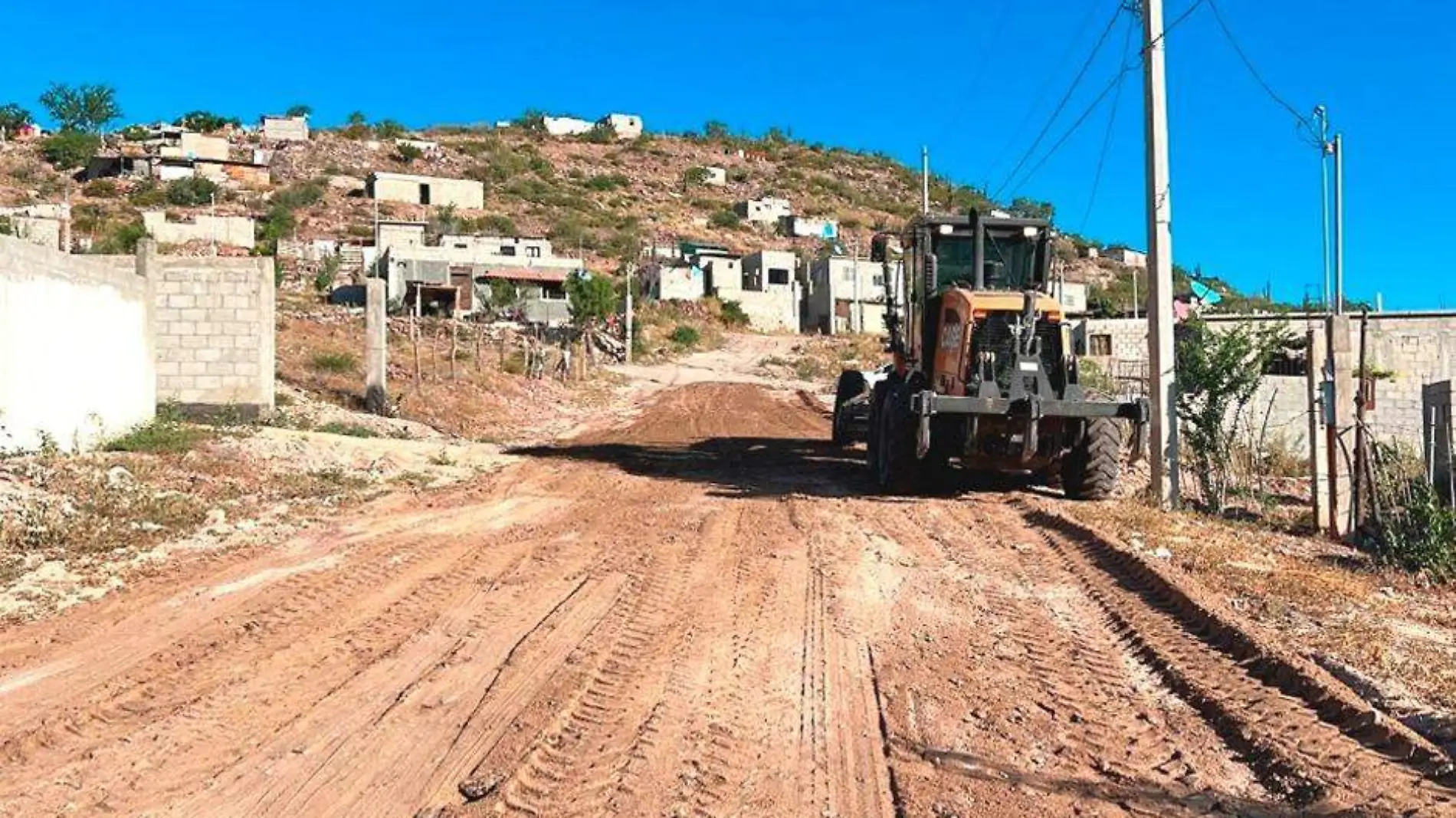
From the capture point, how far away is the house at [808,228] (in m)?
91.4

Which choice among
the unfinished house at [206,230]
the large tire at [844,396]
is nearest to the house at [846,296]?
the unfinished house at [206,230]

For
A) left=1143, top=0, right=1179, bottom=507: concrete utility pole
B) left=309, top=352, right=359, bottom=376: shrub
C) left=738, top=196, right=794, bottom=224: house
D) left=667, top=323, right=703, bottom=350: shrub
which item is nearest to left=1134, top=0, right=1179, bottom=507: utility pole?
left=1143, top=0, right=1179, bottom=507: concrete utility pole

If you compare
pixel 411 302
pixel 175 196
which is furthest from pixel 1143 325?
pixel 175 196

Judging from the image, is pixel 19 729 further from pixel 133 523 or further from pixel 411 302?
pixel 411 302

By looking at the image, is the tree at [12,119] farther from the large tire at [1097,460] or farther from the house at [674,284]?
the large tire at [1097,460]

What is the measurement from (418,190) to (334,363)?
193 ft

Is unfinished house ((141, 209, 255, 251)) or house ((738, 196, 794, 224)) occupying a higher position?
house ((738, 196, 794, 224))

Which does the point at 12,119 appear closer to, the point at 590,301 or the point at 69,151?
the point at 69,151

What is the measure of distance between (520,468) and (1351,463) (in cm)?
1019

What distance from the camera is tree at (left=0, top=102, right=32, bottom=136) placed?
319 ft

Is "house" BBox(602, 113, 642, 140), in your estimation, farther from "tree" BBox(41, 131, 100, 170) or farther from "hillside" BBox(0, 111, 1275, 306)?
"tree" BBox(41, 131, 100, 170)

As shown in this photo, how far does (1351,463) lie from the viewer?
36.9 ft

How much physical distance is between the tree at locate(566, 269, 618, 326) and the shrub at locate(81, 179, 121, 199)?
43.2 m

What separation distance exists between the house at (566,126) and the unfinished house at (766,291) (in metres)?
62.6
